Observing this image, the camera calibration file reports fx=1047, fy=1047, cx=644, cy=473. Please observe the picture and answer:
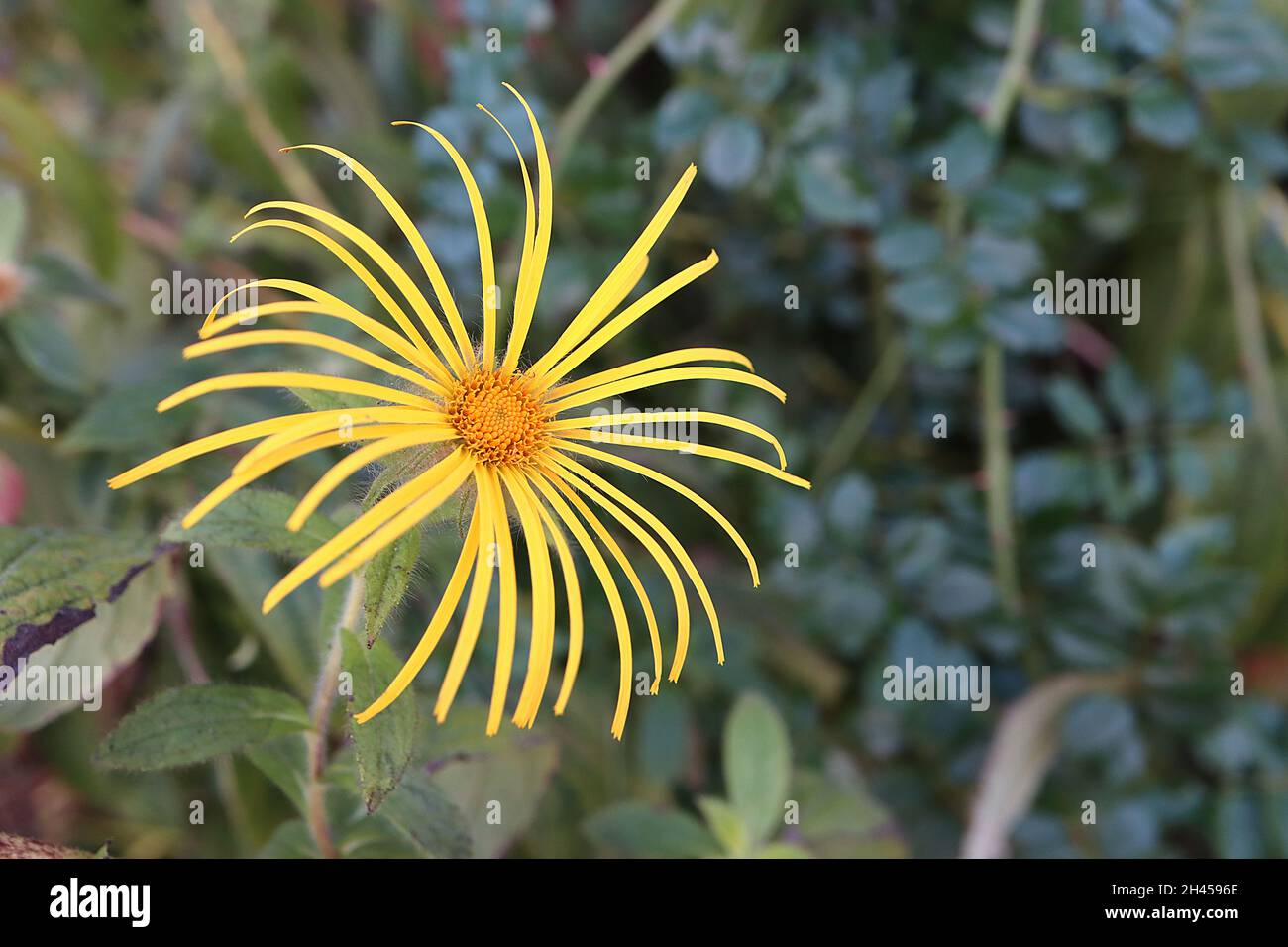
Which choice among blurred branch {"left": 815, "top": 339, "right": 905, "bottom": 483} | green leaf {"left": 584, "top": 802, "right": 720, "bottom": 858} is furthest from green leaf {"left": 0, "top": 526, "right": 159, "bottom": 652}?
blurred branch {"left": 815, "top": 339, "right": 905, "bottom": 483}

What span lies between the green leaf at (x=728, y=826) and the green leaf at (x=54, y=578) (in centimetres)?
47

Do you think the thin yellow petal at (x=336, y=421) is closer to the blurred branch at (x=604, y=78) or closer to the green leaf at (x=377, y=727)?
the green leaf at (x=377, y=727)

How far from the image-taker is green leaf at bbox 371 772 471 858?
0.62 meters

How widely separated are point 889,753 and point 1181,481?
44cm

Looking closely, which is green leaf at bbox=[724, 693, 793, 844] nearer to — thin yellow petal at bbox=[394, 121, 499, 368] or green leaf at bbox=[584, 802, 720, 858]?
green leaf at bbox=[584, 802, 720, 858]

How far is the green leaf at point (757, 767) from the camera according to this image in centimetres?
84

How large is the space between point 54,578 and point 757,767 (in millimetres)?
533

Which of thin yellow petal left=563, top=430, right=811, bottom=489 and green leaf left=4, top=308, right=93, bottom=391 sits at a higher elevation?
green leaf left=4, top=308, right=93, bottom=391

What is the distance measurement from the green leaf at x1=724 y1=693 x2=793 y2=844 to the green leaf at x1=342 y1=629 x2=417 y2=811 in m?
0.35

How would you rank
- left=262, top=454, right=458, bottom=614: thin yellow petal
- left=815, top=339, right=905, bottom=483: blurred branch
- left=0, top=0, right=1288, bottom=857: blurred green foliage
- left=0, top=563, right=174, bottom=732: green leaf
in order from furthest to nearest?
left=815, top=339, right=905, bottom=483: blurred branch → left=0, top=0, right=1288, bottom=857: blurred green foliage → left=0, top=563, right=174, bottom=732: green leaf → left=262, top=454, right=458, bottom=614: thin yellow petal

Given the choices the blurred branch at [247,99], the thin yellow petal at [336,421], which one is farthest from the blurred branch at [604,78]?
the thin yellow petal at [336,421]
